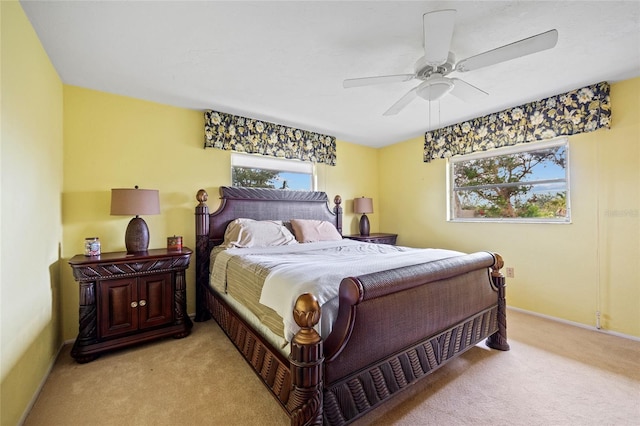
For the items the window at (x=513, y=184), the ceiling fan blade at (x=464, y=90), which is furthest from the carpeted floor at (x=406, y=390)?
the ceiling fan blade at (x=464, y=90)

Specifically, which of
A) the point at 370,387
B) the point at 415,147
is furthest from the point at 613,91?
the point at 370,387

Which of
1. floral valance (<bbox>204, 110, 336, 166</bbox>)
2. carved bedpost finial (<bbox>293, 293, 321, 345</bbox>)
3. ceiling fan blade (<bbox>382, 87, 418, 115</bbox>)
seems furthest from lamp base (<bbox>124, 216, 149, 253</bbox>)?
ceiling fan blade (<bbox>382, 87, 418, 115</bbox>)

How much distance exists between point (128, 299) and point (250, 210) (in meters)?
1.57

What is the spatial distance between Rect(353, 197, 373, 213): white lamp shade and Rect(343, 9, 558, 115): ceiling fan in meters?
2.08

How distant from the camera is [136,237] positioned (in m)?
2.61

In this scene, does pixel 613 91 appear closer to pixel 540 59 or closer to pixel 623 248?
pixel 540 59

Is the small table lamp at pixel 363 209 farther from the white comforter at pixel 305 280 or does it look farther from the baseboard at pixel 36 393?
the baseboard at pixel 36 393

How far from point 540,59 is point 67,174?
4.30m

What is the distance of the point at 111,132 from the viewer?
2.77 meters

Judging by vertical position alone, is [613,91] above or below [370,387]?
above

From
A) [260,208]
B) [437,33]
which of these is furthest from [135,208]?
[437,33]

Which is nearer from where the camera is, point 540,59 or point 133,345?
point 540,59

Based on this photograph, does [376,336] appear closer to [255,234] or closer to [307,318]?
[307,318]

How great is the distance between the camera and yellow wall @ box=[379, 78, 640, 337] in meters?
2.52
